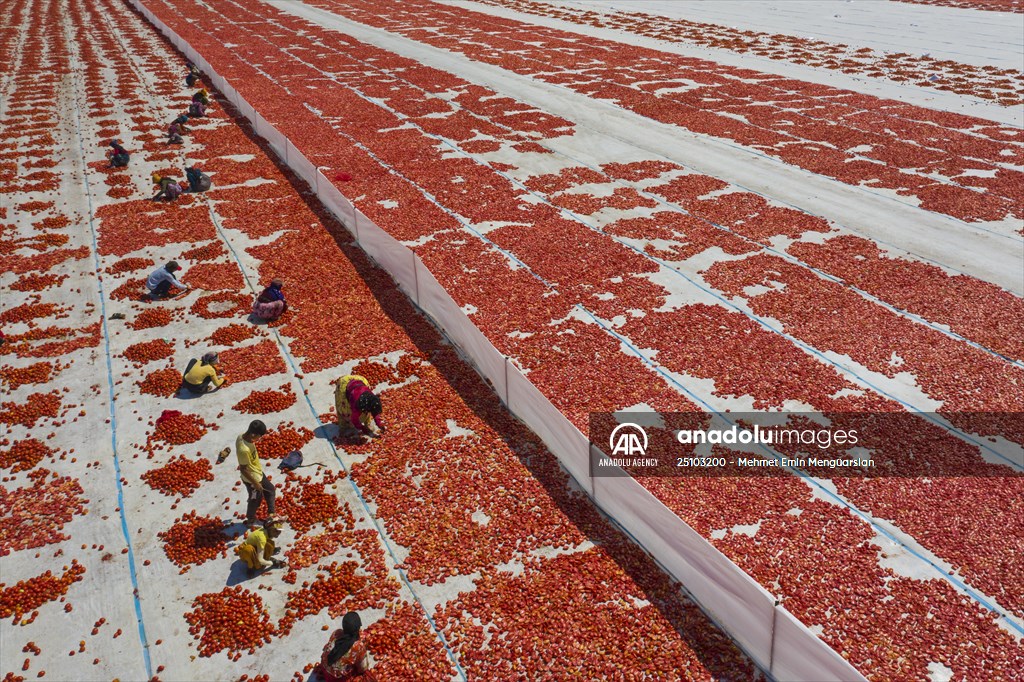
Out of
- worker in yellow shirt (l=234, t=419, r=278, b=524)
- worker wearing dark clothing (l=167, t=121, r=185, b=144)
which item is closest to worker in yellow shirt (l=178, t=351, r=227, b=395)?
worker in yellow shirt (l=234, t=419, r=278, b=524)

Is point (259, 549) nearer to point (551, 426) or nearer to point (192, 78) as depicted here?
point (551, 426)

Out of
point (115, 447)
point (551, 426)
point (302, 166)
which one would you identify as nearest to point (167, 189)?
point (302, 166)

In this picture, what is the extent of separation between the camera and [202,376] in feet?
43.2

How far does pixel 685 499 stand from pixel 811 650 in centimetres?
349

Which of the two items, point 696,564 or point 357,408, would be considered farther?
point 357,408

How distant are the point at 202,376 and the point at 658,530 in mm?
8912

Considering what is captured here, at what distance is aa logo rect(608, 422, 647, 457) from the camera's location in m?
11.5

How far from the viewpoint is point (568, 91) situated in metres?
35.0

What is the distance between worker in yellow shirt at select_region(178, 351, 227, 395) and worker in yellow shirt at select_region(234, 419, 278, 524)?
3860mm

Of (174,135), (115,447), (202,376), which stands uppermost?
(174,135)

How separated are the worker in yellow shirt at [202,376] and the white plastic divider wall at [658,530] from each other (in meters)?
4.66

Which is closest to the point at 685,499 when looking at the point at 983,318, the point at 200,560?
the point at 200,560

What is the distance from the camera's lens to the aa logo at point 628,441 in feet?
37.8

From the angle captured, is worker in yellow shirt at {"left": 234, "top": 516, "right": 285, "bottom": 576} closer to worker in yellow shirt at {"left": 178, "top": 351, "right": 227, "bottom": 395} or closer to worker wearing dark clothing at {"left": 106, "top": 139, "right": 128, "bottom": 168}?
worker in yellow shirt at {"left": 178, "top": 351, "right": 227, "bottom": 395}
